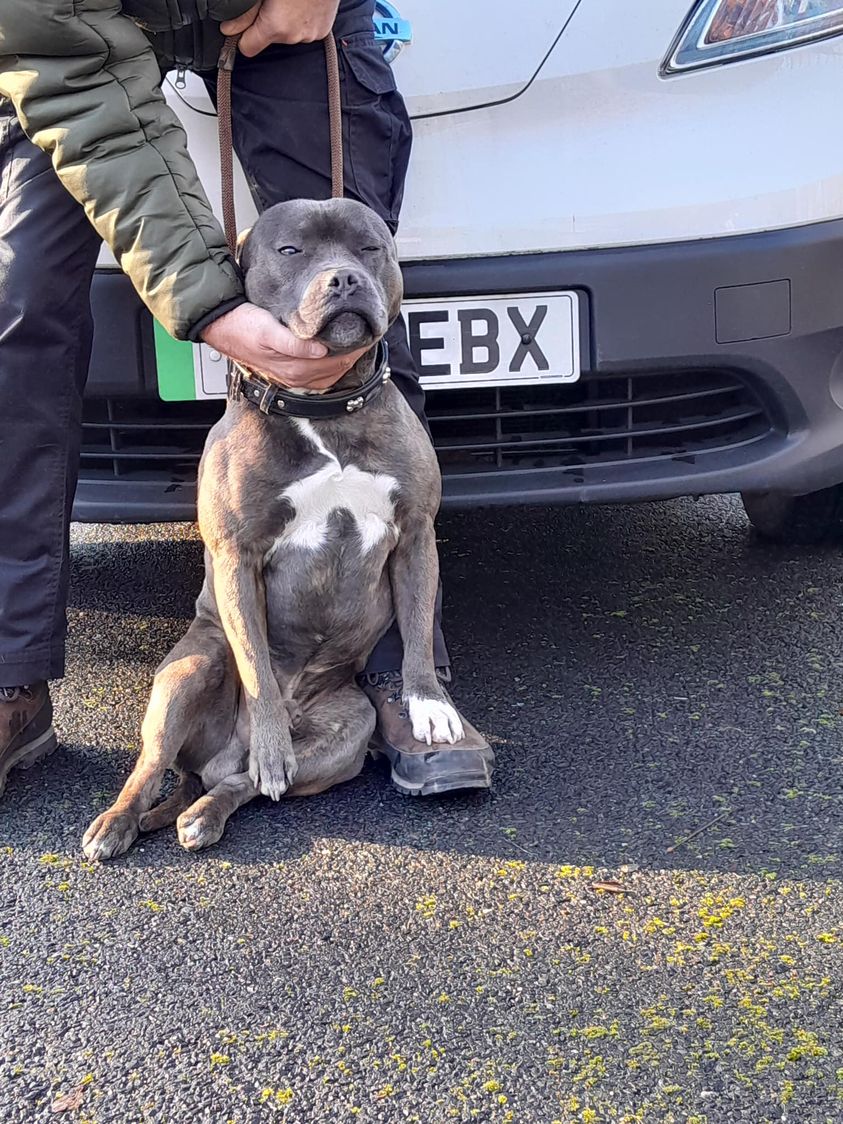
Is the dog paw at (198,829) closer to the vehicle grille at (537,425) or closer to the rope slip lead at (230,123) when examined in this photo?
the vehicle grille at (537,425)

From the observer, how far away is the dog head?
2047 mm

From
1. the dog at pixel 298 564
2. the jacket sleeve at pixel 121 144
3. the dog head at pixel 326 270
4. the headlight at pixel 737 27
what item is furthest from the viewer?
the headlight at pixel 737 27

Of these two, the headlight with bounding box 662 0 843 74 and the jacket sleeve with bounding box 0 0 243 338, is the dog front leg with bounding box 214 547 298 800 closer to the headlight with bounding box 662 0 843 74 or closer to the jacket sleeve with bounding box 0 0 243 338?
the jacket sleeve with bounding box 0 0 243 338

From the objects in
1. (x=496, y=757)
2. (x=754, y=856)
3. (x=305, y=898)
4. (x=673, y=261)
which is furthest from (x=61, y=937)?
(x=673, y=261)

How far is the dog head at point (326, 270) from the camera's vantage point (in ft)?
6.72

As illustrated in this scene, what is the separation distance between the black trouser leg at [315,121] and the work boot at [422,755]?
66 centimetres

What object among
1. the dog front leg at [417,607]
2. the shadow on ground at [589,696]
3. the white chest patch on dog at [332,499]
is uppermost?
the white chest patch on dog at [332,499]

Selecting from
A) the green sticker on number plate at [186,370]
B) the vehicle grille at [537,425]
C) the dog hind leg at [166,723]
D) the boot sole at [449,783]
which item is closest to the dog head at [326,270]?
the green sticker on number plate at [186,370]

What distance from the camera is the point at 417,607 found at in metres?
2.39

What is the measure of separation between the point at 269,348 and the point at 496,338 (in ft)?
1.93

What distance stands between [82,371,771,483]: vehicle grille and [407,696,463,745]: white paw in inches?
23.4

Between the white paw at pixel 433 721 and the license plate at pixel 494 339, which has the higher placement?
the license plate at pixel 494 339

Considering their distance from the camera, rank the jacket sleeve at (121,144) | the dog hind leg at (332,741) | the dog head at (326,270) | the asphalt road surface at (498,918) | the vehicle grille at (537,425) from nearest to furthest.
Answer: the asphalt road surface at (498,918), the jacket sleeve at (121,144), the dog head at (326,270), the dog hind leg at (332,741), the vehicle grille at (537,425)

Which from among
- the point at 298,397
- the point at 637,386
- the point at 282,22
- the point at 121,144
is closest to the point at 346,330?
the point at 298,397
